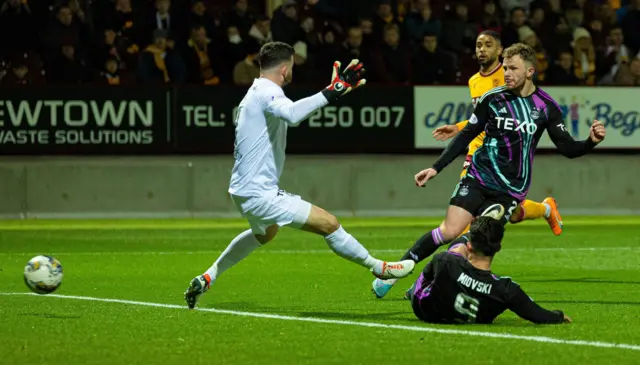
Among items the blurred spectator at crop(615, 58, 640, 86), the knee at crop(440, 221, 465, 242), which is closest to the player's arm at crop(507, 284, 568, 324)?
the knee at crop(440, 221, 465, 242)

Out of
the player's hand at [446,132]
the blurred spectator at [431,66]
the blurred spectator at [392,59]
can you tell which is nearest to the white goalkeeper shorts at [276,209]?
the player's hand at [446,132]

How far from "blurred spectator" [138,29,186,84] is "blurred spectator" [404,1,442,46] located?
4096 mm

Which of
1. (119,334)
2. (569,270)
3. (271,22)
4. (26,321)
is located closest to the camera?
(119,334)

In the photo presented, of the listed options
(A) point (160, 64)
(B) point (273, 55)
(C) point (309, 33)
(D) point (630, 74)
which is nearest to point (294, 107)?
(B) point (273, 55)

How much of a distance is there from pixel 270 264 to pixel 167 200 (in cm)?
760

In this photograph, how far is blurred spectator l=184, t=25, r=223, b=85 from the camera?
75.3ft

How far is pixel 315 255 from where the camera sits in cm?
1642

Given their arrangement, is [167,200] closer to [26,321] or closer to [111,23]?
[111,23]

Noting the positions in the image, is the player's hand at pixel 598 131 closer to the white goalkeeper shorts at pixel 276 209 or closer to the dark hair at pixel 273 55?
the white goalkeeper shorts at pixel 276 209

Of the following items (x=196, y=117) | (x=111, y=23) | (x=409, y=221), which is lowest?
(x=409, y=221)

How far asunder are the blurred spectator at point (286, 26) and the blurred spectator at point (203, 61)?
Answer: 1.07m

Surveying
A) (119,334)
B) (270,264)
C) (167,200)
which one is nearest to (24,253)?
(270,264)

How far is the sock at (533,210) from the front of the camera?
14.1 m

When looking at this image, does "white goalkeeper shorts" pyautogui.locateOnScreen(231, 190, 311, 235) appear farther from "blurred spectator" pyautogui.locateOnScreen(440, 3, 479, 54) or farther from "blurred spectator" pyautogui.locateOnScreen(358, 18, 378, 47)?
"blurred spectator" pyautogui.locateOnScreen(440, 3, 479, 54)
